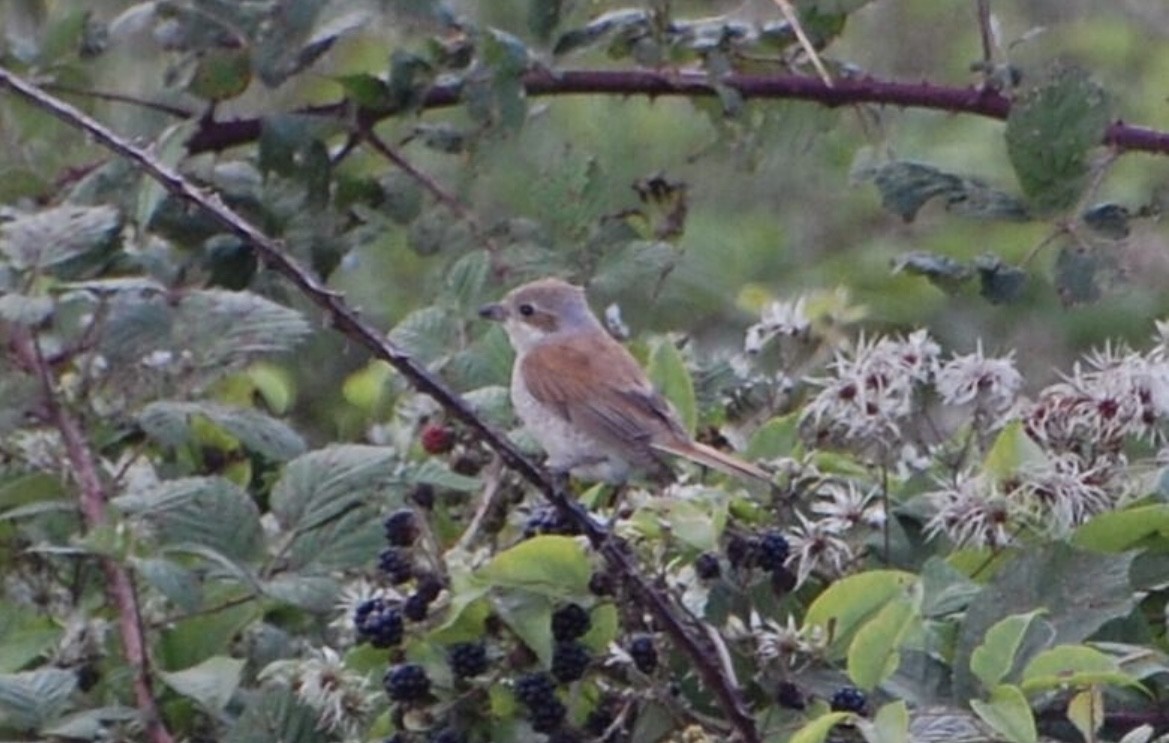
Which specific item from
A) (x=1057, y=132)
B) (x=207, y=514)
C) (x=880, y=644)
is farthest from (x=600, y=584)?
(x=1057, y=132)

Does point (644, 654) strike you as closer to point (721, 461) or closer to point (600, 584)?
point (600, 584)

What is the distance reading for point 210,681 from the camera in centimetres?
212

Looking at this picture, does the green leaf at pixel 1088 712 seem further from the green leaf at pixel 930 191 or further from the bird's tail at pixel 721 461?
the green leaf at pixel 930 191

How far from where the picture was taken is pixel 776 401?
105 inches

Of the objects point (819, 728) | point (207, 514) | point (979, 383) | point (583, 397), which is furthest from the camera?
point (583, 397)

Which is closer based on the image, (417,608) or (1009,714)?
(1009,714)

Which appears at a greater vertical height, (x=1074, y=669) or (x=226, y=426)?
(x=1074, y=669)

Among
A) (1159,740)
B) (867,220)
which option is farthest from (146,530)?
(867,220)

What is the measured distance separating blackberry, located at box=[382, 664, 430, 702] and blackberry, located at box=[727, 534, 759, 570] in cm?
26

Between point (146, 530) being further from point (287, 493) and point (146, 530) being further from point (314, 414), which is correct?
point (314, 414)

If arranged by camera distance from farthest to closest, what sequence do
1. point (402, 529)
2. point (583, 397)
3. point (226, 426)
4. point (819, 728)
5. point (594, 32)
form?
point (583, 397) → point (594, 32) → point (226, 426) → point (402, 529) → point (819, 728)

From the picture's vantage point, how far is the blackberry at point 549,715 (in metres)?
1.92

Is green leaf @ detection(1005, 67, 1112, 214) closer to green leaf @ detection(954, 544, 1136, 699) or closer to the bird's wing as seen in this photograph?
the bird's wing

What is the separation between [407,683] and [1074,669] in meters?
A: 0.50
